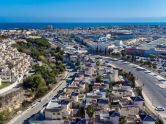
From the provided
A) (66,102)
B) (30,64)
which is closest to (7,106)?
(66,102)

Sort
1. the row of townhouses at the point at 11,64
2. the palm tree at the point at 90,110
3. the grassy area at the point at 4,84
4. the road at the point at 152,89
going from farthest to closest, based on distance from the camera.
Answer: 1. the row of townhouses at the point at 11,64
2. the grassy area at the point at 4,84
3. the road at the point at 152,89
4. the palm tree at the point at 90,110

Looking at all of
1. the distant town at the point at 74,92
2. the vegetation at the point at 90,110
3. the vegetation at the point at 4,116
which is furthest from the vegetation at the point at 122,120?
the vegetation at the point at 4,116

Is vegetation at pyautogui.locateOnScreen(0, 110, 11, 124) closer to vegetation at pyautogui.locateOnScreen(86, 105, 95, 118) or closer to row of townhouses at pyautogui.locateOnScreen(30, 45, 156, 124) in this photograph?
row of townhouses at pyautogui.locateOnScreen(30, 45, 156, 124)

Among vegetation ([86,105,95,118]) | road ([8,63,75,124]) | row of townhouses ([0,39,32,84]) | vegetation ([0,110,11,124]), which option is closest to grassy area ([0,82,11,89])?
row of townhouses ([0,39,32,84])

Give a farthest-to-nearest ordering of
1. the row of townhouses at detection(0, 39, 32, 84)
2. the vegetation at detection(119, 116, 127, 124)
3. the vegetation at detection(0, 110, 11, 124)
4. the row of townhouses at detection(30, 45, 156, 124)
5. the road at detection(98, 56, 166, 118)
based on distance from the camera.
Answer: the row of townhouses at detection(0, 39, 32, 84) → the road at detection(98, 56, 166, 118) → the vegetation at detection(0, 110, 11, 124) → the row of townhouses at detection(30, 45, 156, 124) → the vegetation at detection(119, 116, 127, 124)

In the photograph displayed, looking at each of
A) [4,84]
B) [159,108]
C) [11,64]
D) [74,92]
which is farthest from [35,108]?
[11,64]

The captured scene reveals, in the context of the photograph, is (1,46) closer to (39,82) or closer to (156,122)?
(39,82)

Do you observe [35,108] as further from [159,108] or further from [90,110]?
[159,108]

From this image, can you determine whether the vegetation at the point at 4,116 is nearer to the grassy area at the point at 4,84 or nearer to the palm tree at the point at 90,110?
the palm tree at the point at 90,110
